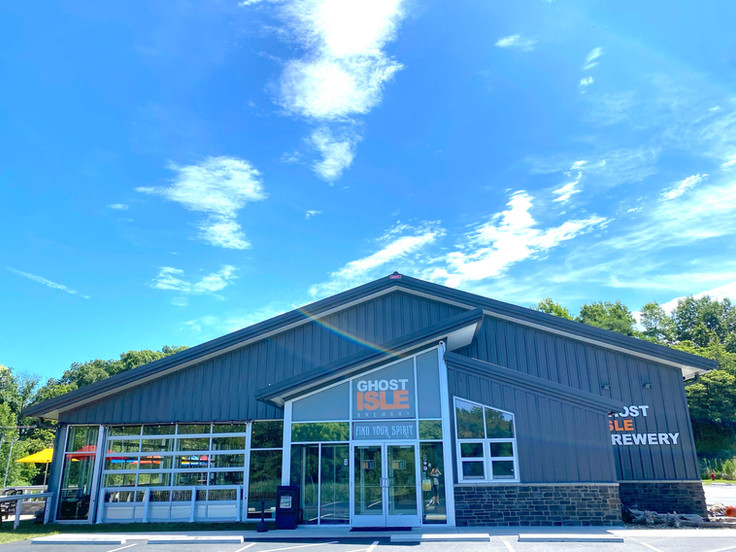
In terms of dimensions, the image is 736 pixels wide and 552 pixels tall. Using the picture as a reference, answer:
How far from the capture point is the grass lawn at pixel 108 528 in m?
13.2

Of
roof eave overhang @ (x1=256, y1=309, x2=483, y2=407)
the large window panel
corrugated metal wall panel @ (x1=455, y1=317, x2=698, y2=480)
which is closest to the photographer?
the large window panel

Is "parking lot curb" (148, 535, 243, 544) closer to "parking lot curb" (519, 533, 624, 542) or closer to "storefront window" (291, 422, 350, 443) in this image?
"storefront window" (291, 422, 350, 443)

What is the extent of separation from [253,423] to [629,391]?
11.2 m

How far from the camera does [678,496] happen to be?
13945mm

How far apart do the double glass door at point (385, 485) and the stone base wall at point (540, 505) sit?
1.21 meters

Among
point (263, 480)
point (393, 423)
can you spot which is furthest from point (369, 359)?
point (263, 480)

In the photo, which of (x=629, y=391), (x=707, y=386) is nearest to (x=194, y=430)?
(x=629, y=391)

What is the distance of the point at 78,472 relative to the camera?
51.7 ft

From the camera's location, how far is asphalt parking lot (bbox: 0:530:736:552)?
31.6 feet

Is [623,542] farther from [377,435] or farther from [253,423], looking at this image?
[253,423]

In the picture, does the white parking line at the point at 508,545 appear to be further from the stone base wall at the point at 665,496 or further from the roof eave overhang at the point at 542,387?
the stone base wall at the point at 665,496

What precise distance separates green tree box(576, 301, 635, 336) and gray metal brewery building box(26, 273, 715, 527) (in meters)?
39.8

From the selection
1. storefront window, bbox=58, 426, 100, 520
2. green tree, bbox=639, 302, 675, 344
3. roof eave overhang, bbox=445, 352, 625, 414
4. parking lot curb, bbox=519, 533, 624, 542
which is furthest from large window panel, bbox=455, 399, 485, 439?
green tree, bbox=639, 302, 675, 344

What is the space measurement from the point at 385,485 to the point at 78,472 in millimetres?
9858
